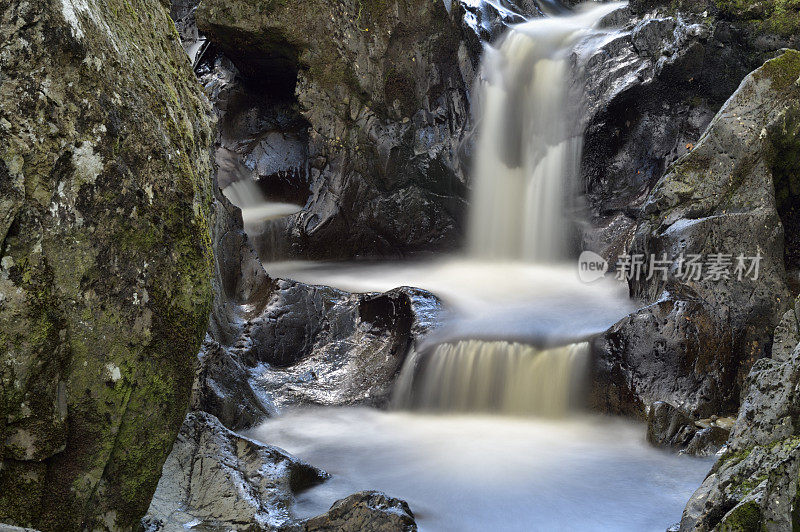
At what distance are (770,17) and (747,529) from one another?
9077mm

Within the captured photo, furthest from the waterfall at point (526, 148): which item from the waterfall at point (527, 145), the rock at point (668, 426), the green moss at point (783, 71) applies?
the rock at point (668, 426)

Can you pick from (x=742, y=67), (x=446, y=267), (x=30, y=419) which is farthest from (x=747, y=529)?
(x=742, y=67)

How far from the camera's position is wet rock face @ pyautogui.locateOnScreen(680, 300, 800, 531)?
202cm

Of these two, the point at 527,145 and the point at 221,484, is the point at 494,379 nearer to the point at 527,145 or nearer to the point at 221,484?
the point at 221,484

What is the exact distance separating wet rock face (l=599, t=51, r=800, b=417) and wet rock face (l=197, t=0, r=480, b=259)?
3991 mm

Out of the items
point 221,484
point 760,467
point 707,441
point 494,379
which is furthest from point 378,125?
point 760,467

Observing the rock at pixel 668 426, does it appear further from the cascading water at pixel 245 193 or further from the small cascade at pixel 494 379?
the cascading water at pixel 245 193

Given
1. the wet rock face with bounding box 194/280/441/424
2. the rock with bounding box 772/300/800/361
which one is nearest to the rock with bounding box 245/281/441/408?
the wet rock face with bounding box 194/280/441/424

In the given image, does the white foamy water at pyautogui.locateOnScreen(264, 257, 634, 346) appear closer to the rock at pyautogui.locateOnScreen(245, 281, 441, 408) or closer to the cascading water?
the rock at pyautogui.locateOnScreen(245, 281, 441, 408)

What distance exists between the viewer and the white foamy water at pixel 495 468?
167 inches

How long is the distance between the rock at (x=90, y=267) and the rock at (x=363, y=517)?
1042 mm

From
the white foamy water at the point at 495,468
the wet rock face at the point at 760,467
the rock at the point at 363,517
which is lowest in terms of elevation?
the white foamy water at the point at 495,468

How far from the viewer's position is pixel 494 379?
6254 mm

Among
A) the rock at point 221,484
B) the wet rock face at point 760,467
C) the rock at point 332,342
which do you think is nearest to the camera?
the wet rock face at point 760,467
